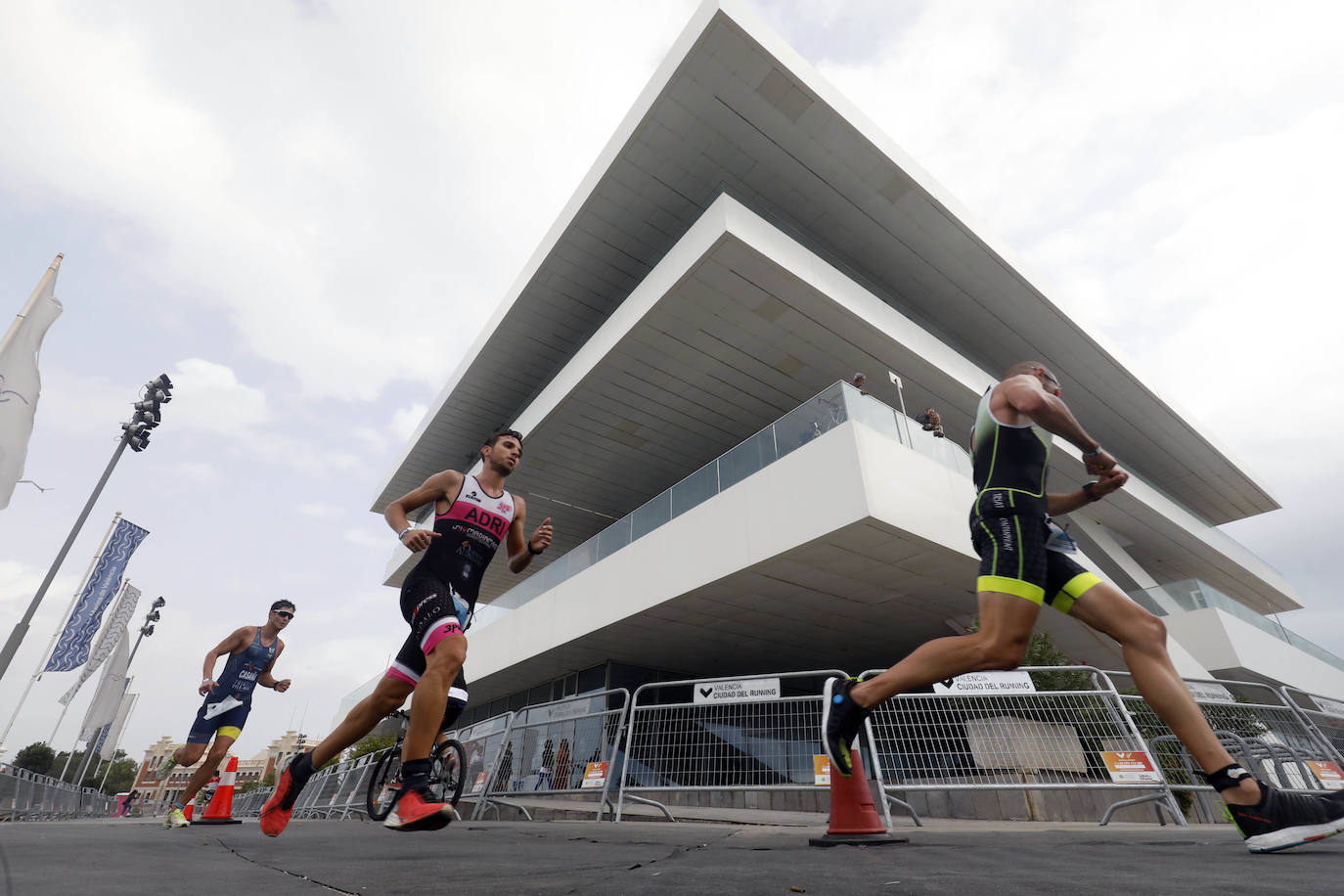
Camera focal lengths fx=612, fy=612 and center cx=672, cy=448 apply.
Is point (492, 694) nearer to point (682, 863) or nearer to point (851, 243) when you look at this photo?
point (851, 243)

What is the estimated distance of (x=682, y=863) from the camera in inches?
80.7

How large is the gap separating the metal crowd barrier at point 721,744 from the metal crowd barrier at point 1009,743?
91 centimetres

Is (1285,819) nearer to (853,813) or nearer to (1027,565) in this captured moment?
(1027,565)

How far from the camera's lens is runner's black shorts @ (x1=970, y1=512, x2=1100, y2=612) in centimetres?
253

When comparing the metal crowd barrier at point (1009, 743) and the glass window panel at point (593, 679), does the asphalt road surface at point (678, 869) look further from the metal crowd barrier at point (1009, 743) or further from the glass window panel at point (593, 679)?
the glass window panel at point (593, 679)

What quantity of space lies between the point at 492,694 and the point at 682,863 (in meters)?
18.3

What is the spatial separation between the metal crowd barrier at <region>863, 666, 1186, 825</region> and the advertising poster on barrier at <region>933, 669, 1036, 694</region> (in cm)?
5

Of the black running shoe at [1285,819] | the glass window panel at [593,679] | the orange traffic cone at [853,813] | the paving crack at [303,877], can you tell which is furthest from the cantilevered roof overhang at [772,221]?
the paving crack at [303,877]

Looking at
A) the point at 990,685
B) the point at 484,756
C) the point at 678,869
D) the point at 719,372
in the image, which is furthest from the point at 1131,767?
the point at 719,372

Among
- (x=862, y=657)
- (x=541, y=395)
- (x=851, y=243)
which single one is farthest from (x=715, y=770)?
(x=851, y=243)

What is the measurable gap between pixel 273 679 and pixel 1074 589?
7206 millimetres

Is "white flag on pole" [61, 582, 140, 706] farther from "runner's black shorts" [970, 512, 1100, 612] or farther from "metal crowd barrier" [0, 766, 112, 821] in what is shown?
"runner's black shorts" [970, 512, 1100, 612]

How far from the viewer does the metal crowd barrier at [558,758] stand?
660cm

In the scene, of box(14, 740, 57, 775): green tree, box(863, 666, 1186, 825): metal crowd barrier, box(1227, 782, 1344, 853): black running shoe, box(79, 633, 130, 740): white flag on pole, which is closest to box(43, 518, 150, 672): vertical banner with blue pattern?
box(79, 633, 130, 740): white flag on pole
